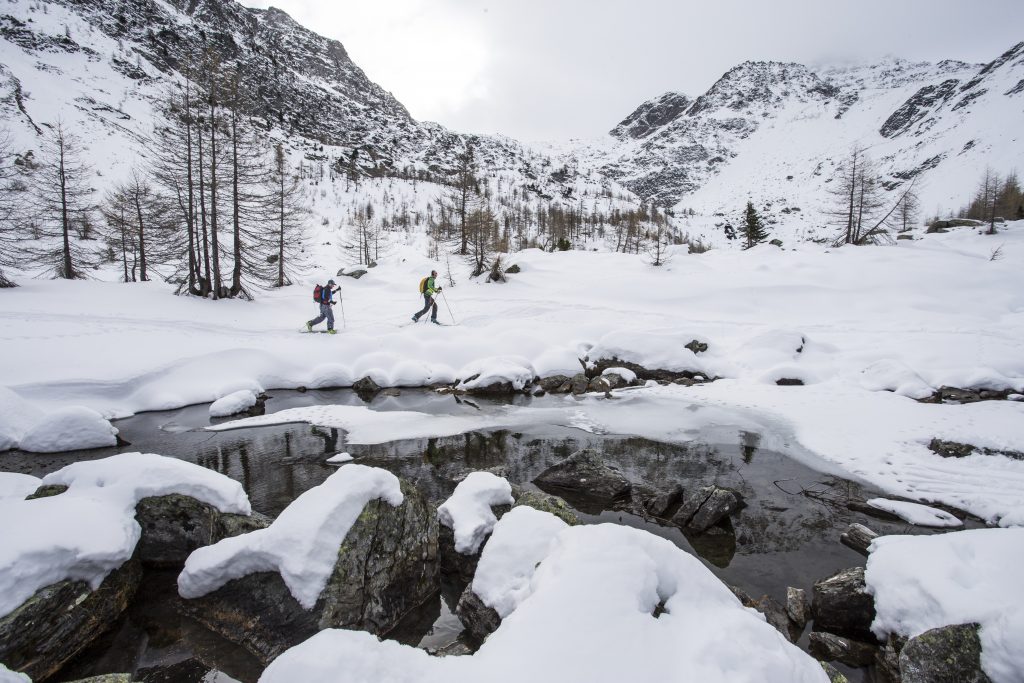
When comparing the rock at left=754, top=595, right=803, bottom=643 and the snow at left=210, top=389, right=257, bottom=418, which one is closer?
the rock at left=754, top=595, right=803, bottom=643

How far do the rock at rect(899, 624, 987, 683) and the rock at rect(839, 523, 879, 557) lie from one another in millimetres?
2243

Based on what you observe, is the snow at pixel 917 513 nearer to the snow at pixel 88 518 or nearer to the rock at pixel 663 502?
the rock at pixel 663 502

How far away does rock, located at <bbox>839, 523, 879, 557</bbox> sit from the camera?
5.22m

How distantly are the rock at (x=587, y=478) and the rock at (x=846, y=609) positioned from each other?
9.30ft

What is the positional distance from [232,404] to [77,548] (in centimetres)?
732

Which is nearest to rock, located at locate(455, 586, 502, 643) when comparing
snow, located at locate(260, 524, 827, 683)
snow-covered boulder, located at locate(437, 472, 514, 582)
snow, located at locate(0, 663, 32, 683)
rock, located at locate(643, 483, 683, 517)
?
snow-covered boulder, located at locate(437, 472, 514, 582)

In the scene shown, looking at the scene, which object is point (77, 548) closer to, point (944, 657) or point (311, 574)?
point (311, 574)

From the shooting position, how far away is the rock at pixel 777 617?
4004mm

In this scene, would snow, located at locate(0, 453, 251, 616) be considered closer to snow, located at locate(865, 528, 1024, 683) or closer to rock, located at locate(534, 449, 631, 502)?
rock, located at locate(534, 449, 631, 502)

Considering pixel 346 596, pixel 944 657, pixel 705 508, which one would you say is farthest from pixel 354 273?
pixel 944 657

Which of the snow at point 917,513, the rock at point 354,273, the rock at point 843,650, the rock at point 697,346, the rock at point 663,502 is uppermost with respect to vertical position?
the rock at point 354,273

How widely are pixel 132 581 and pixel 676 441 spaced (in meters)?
8.55

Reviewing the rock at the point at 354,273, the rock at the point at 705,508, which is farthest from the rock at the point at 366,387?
the rock at the point at 354,273

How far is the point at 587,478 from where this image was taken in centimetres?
691
